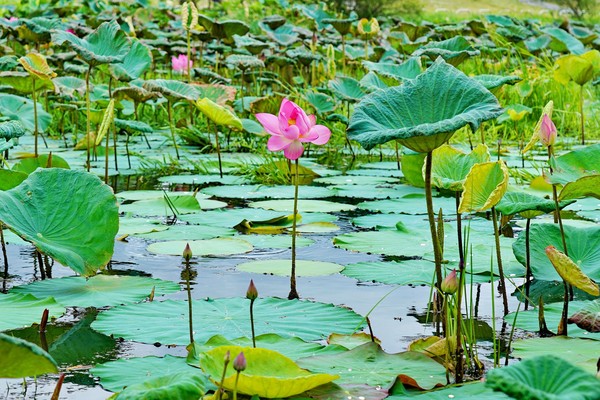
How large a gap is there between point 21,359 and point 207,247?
4.02ft

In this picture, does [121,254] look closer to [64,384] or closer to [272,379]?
[64,384]

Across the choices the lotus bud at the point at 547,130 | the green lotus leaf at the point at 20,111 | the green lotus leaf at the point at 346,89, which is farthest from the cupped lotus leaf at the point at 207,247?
the green lotus leaf at the point at 346,89

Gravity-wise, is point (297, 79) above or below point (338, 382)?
above

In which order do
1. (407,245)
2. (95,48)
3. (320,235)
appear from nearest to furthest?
(407,245)
(320,235)
(95,48)

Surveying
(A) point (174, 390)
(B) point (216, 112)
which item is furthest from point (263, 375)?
(B) point (216, 112)

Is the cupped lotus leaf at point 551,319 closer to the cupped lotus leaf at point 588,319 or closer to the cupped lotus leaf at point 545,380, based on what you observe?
the cupped lotus leaf at point 588,319

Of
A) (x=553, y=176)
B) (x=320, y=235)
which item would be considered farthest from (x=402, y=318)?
(x=320, y=235)

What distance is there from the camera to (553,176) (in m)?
1.58

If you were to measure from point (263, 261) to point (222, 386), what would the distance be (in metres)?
0.94

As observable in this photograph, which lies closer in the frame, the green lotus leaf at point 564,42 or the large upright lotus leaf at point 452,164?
the large upright lotus leaf at point 452,164

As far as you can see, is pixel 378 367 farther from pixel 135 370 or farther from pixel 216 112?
pixel 216 112

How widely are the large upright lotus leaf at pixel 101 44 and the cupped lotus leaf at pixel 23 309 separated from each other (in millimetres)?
1247

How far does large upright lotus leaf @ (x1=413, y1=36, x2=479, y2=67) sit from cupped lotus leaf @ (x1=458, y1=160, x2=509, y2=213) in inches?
52.8

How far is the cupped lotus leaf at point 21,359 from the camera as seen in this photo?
85 centimetres
